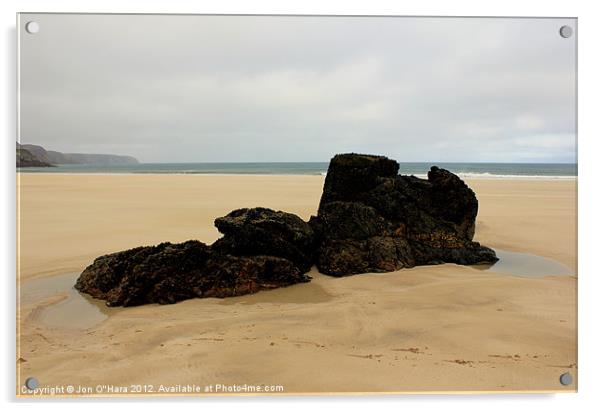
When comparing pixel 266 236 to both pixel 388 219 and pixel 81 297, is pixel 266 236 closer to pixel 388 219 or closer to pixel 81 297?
pixel 388 219

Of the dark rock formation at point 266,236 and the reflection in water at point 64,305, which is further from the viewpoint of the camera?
the dark rock formation at point 266,236

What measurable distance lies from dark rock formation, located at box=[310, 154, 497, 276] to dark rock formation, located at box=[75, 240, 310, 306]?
699 mm

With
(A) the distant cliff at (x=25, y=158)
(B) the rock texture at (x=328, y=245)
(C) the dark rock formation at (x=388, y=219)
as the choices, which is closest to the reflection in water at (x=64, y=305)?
(B) the rock texture at (x=328, y=245)

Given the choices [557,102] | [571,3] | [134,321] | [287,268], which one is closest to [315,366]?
[287,268]

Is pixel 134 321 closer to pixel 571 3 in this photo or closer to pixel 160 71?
pixel 160 71

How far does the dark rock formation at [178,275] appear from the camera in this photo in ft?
10.5

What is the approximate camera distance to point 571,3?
3.26 meters

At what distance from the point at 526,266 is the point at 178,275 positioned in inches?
140

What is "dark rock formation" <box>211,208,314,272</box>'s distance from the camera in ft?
12.0

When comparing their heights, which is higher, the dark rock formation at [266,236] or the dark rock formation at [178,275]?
the dark rock formation at [266,236]

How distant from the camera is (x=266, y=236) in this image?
3.67 meters

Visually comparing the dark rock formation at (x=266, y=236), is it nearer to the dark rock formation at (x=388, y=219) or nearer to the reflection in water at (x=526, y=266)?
the dark rock formation at (x=388, y=219)

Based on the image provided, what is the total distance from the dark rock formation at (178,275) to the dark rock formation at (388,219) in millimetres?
699

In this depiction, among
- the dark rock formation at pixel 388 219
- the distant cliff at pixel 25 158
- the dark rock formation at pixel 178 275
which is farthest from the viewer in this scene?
the dark rock formation at pixel 388 219
